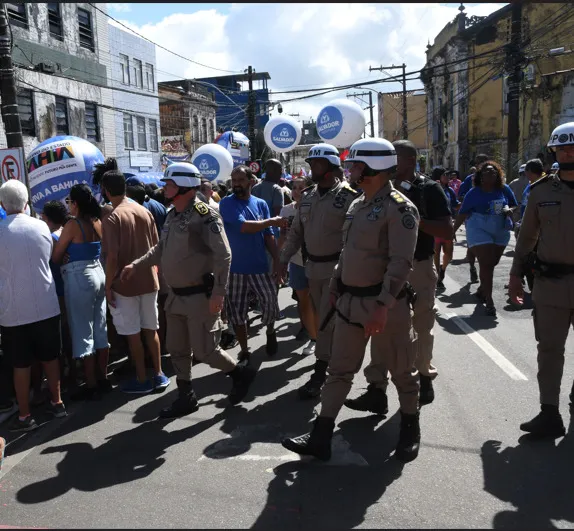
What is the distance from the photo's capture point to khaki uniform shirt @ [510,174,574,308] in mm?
A: 3801

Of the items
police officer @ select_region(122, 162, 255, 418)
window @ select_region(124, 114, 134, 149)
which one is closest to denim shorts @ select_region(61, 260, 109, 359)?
police officer @ select_region(122, 162, 255, 418)

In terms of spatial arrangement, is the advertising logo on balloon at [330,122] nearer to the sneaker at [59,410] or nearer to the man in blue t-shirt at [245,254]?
the man in blue t-shirt at [245,254]

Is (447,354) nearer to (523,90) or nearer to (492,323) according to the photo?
(492,323)

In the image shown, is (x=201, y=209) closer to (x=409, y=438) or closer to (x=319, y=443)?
(x=319, y=443)

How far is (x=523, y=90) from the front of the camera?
890 inches

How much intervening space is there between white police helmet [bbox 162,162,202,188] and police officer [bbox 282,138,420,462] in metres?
1.39

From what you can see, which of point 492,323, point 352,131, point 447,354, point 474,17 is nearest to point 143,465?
point 447,354

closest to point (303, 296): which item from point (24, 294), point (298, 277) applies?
point (298, 277)

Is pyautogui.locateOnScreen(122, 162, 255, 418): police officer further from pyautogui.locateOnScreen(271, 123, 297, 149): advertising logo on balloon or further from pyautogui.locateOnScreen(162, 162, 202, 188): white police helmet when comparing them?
pyautogui.locateOnScreen(271, 123, 297, 149): advertising logo on balloon

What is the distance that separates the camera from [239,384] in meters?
4.88

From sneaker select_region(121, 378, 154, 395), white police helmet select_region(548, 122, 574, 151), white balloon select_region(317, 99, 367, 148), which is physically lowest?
sneaker select_region(121, 378, 154, 395)

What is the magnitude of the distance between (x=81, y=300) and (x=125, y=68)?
75.0ft

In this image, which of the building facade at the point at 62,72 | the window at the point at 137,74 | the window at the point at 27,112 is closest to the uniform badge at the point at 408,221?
the building facade at the point at 62,72

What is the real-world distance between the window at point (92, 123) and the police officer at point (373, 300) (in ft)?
69.1
